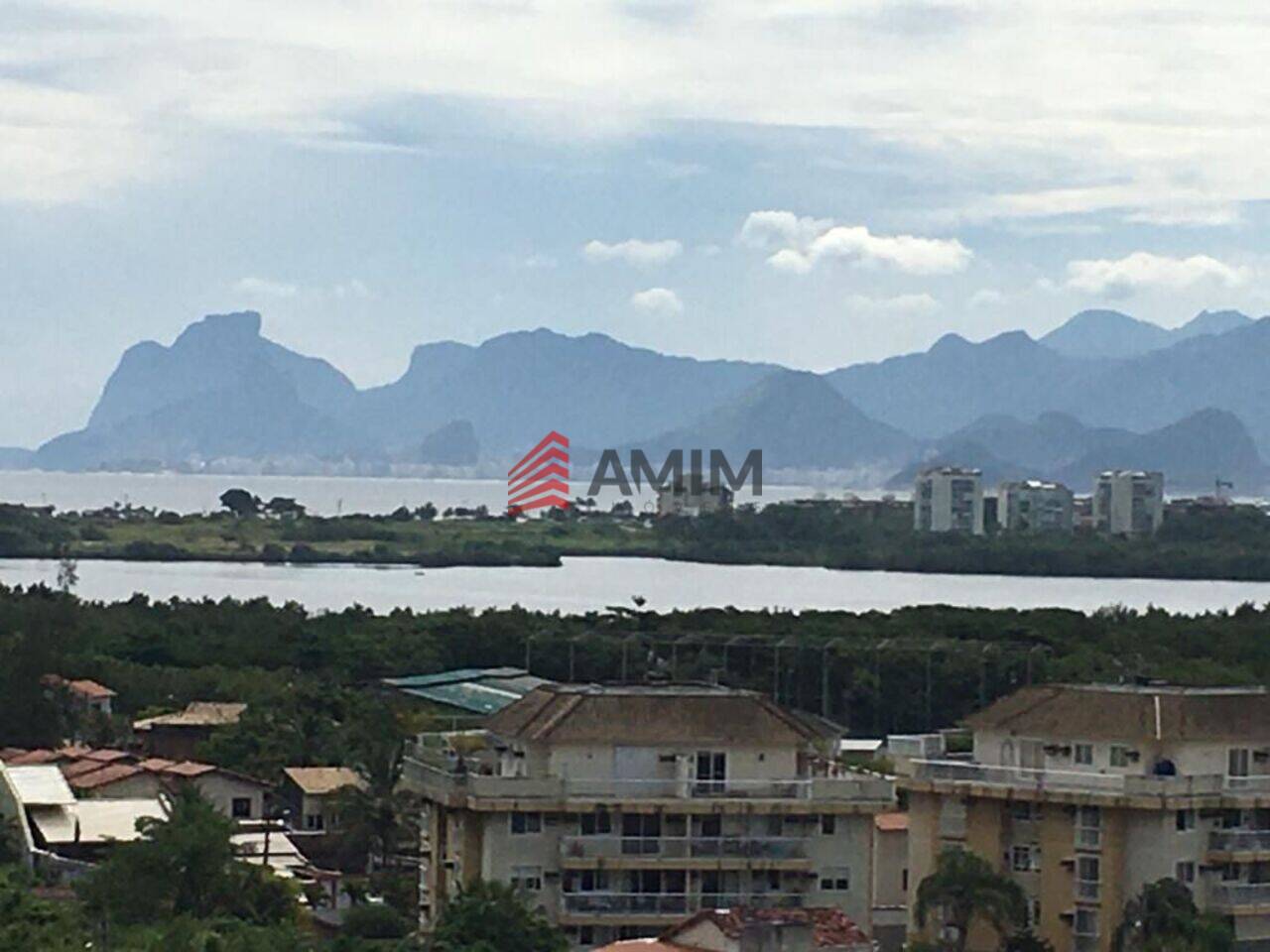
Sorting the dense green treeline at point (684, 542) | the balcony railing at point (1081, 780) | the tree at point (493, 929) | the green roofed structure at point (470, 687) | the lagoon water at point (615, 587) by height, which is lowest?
the tree at point (493, 929)

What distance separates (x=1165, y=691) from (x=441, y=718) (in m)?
15.0

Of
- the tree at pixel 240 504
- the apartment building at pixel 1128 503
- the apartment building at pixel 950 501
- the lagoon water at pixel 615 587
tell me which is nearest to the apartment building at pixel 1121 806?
the lagoon water at pixel 615 587

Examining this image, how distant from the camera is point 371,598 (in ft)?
283

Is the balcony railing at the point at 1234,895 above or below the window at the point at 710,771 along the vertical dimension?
below

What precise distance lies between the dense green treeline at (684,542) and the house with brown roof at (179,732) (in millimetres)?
75358

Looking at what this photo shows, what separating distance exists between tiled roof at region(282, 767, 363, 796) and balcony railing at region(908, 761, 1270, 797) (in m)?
9.57

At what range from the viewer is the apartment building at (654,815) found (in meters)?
20.0

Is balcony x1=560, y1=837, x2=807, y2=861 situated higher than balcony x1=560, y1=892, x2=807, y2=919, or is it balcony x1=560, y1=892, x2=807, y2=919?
balcony x1=560, y1=837, x2=807, y2=861

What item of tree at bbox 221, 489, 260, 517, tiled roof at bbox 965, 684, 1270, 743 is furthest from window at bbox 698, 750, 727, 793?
tree at bbox 221, 489, 260, 517

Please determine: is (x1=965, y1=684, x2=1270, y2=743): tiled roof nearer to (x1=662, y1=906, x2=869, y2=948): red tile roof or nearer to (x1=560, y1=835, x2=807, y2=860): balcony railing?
(x1=560, y1=835, x2=807, y2=860): balcony railing

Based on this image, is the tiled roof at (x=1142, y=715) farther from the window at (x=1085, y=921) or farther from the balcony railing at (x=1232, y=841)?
the window at (x=1085, y=921)

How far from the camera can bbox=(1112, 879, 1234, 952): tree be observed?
1964 cm

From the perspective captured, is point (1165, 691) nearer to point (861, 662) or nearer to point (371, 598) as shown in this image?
point (861, 662)

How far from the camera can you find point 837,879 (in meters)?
20.5
